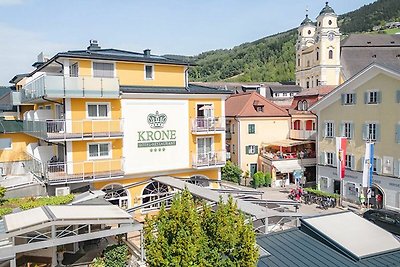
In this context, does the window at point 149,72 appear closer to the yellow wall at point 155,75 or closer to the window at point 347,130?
the yellow wall at point 155,75

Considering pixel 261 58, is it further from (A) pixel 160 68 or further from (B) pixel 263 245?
(B) pixel 263 245

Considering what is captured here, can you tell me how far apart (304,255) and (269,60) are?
505 ft

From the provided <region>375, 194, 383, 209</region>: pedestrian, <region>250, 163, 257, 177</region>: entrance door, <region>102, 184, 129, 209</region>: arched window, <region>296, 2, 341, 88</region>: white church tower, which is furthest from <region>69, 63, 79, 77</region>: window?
<region>296, 2, 341, 88</region>: white church tower

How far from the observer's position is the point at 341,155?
31.4m

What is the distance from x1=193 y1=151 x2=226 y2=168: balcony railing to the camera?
90.3 ft

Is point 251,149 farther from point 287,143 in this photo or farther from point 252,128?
point 287,143

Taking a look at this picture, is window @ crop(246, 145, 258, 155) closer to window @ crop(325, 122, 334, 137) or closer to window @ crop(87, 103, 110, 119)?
window @ crop(325, 122, 334, 137)

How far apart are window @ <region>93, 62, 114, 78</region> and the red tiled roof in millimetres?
19542

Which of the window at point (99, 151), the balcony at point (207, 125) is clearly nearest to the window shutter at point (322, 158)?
the balcony at point (207, 125)

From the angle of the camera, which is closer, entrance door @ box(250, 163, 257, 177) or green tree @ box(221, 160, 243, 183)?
green tree @ box(221, 160, 243, 183)

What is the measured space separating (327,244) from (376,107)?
20.2m

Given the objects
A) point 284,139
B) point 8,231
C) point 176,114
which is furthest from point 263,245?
point 284,139

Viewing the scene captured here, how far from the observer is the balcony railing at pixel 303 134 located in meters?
41.3

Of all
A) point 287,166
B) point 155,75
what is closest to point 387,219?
point 287,166
